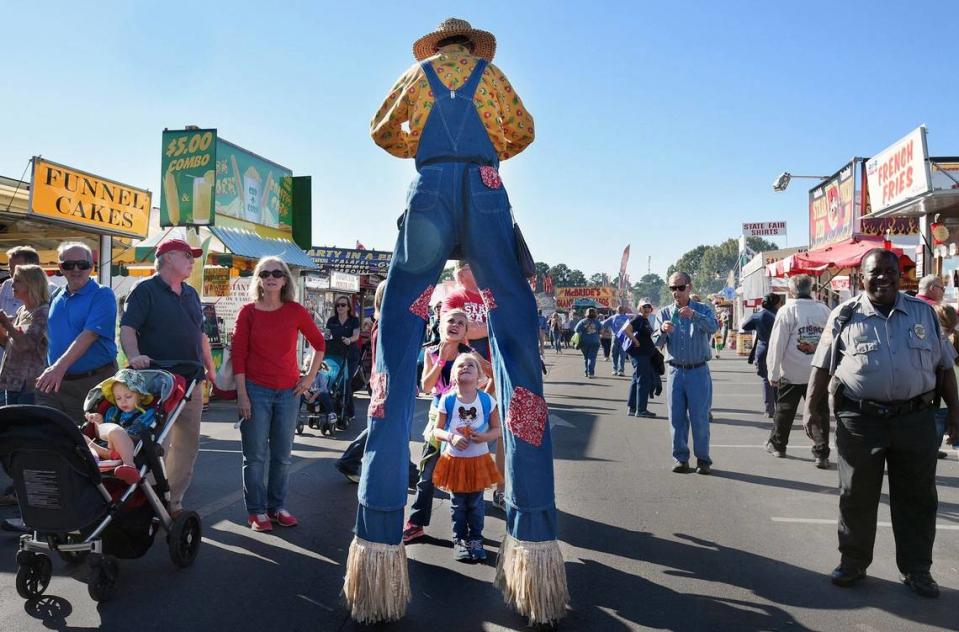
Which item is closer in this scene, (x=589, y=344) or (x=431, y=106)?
(x=431, y=106)

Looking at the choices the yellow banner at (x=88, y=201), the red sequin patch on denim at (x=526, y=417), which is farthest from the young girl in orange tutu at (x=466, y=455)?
the yellow banner at (x=88, y=201)

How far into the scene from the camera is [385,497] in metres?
3.20

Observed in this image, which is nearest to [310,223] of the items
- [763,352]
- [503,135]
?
[763,352]

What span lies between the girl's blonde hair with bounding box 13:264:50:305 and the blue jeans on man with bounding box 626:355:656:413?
318 inches

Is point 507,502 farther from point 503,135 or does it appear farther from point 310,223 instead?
point 310,223

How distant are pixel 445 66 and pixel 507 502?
6.80ft

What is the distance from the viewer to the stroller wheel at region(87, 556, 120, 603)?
3.38 meters

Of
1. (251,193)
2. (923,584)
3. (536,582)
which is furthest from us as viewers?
(251,193)

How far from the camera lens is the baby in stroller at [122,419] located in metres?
3.79

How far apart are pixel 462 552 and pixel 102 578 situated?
1821 millimetres

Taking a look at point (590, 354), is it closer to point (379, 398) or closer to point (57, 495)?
point (379, 398)

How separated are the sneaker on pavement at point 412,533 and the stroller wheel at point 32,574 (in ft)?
6.19

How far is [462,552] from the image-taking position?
13.3ft

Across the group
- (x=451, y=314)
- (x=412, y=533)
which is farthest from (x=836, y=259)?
(x=412, y=533)
